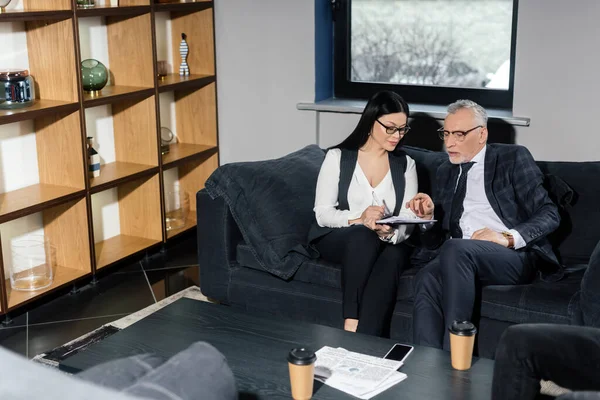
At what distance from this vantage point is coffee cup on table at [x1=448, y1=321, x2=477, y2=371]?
88.4 inches

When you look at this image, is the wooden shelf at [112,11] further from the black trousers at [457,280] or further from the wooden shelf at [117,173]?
the black trousers at [457,280]

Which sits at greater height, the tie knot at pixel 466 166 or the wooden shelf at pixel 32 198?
the tie knot at pixel 466 166

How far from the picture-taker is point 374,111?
10.7 feet

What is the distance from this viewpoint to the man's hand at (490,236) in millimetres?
3010

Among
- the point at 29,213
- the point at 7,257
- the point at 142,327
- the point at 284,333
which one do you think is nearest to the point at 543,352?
the point at 284,333

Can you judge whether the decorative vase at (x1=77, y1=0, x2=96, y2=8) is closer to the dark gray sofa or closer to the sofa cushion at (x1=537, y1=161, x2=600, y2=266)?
the dark gray sofa

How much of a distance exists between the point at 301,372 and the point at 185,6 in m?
2.97

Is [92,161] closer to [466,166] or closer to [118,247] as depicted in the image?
[118,247]

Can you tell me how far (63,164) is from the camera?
3891 mm

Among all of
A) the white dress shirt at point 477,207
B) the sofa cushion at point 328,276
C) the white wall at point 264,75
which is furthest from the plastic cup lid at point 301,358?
the white wall at point 264,75

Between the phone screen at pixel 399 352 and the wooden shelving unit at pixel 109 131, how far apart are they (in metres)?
1.89

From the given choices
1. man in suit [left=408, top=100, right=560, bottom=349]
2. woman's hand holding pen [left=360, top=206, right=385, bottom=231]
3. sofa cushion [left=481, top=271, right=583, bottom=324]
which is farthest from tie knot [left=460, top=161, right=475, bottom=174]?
sofa cushion [left=481, top=271, right=583, bottom=324]

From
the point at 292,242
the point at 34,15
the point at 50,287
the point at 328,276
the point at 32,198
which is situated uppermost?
the point at 34,15

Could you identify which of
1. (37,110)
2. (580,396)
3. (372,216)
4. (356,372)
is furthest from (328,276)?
(580,396)
